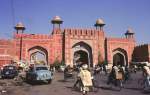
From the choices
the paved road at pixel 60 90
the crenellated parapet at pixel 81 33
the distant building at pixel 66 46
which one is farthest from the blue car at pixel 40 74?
the crenellated parapet at pixel 81 33

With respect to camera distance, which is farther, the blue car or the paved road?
the blue car

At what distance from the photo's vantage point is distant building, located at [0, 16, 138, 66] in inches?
1494

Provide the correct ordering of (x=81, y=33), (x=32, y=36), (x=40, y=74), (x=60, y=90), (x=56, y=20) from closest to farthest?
(x=60, y=90) < (x=40, y=74) < (x=32, y=36) < (x=81, y=33) < (x=56, y=20)

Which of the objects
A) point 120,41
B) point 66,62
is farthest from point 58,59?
point 120,41

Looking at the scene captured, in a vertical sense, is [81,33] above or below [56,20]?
below

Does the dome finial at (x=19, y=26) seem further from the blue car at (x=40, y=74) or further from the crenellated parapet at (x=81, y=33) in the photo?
the blue car at (x=40, y=74)

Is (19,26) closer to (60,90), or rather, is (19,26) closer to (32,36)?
(32,36)

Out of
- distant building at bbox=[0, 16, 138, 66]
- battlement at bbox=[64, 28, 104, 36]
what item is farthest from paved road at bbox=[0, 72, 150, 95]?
battlement at bbox=[64, 28, 104, 36]

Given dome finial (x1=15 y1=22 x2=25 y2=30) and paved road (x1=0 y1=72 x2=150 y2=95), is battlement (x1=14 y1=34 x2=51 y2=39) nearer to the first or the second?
dome finial (x1=15 y1=22 x2=25 y2=30)

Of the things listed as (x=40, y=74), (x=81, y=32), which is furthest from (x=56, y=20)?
(x=40, y=74)

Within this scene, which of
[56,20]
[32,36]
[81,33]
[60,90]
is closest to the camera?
[60,90]

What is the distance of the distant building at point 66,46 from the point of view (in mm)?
37938

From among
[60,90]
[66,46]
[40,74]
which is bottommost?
[60,90]

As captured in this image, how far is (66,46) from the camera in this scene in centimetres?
3928
